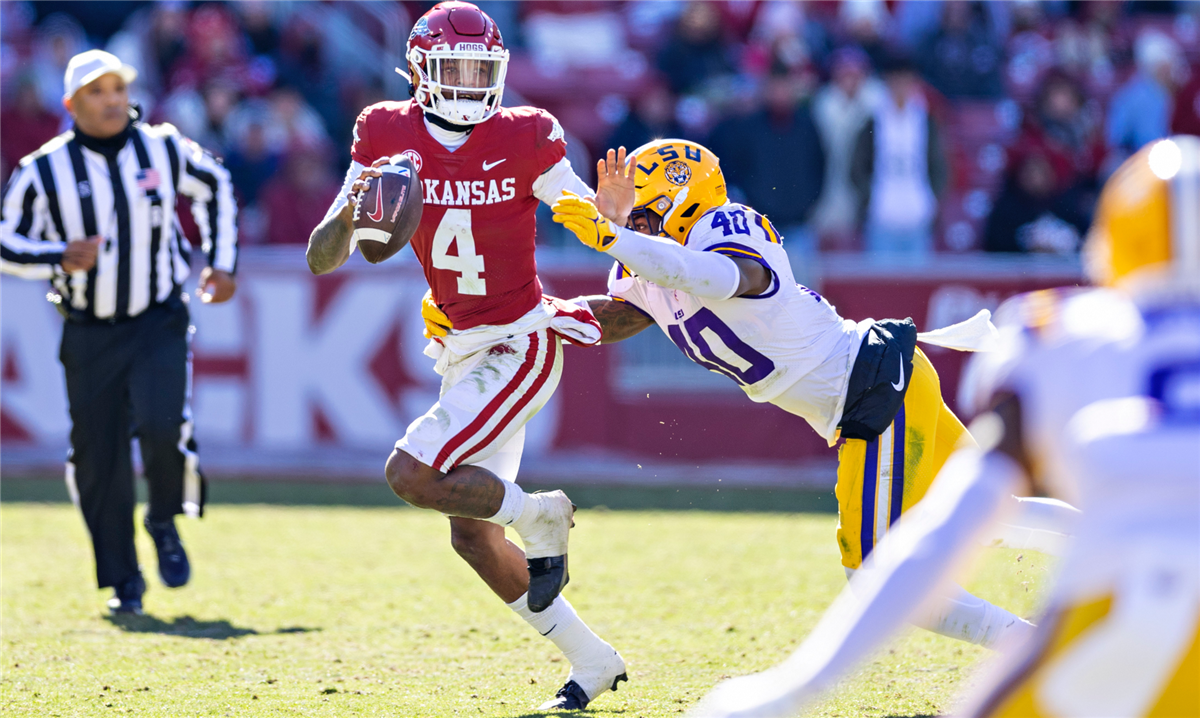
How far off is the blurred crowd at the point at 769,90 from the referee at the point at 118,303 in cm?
395

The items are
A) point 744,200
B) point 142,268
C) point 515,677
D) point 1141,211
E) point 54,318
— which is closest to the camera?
point 1141,211

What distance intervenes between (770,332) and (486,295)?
2.81 feet

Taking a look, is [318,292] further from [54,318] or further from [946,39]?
[946,39]

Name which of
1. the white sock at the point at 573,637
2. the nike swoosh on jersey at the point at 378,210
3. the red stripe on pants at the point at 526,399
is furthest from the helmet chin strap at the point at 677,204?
the white sock at the point at 573,637

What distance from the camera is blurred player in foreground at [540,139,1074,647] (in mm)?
3842

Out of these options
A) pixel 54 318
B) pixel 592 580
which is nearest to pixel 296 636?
pixel 592 580

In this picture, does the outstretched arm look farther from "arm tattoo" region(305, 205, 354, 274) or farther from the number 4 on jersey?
"arm tattoo" region(305, 205, 354, 274)

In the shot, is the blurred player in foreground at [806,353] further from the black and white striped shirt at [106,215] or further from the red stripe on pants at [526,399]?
the black and white striped shirt at [106,215]

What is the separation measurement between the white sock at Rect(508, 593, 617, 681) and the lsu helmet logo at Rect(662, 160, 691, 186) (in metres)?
1.31

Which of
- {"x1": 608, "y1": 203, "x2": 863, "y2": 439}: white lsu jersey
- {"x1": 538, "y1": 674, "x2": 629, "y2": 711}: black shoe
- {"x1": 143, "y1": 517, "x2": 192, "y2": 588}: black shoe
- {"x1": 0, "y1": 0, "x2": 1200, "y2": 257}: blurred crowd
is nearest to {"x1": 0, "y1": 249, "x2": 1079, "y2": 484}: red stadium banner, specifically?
{"x1": 0, "y1": 0, "x2": 1200, "y2": 257}: blurred crowd

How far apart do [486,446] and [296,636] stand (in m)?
1.43

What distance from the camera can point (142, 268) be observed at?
5.53 meters

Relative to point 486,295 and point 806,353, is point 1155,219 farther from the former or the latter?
point 486,295

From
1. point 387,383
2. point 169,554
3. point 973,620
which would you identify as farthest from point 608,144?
point 973,620
